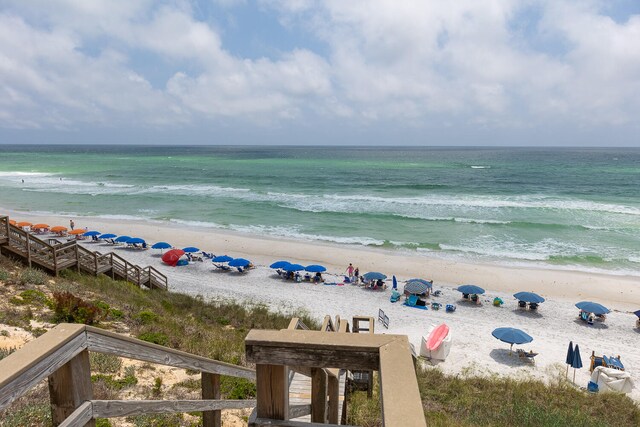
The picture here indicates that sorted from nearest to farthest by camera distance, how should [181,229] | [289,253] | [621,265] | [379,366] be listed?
1. [379,366]
2. [621,265]
3. [289,253]
4. [181,229]

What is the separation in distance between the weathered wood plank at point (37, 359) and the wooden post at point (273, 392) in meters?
0.92

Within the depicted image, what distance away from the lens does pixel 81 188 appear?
192 feet

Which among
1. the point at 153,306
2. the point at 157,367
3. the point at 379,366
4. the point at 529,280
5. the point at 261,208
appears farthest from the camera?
the point at 261,208

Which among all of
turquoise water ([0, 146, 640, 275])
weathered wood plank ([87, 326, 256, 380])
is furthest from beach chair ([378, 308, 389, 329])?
weathered wood plank ([87, 326, 256, 380])

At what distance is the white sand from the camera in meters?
15.8

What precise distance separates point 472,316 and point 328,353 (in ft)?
64.0

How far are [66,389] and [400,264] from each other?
2575cm

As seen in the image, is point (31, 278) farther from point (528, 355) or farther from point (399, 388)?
point (528, 355)

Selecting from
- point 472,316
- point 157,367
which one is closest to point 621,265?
point 472,316

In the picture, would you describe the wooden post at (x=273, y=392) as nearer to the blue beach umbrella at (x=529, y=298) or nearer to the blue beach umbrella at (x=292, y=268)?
the blue beach umbrella at (x=529, y=298)

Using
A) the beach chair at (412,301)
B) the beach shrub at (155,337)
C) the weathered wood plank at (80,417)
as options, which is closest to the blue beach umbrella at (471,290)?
the beach chair at (412,301)

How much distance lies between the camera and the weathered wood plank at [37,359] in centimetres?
160

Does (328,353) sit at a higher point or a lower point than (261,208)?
higher

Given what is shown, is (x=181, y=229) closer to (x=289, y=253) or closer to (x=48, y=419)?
(x=289, y=253)
